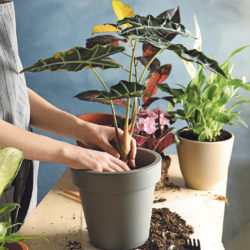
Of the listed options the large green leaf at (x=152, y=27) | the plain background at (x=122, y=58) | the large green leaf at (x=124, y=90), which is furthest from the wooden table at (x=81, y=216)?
the plain background at (x=122, y=58)

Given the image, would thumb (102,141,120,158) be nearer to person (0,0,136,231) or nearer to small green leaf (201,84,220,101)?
person (0,0,136,231)

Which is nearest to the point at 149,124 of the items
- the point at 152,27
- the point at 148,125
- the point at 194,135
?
the point at 148,125

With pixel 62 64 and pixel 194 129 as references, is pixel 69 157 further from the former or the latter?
pixel 194 129

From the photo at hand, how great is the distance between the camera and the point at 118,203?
35.1 inches

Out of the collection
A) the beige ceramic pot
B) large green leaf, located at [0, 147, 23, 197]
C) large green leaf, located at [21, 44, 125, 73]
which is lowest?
the beige ceramic pot

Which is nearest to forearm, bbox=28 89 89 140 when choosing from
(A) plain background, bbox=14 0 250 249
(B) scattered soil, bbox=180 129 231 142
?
(B) scattered soil, bbox=180 129 231 142

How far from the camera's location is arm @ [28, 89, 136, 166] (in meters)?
1.12

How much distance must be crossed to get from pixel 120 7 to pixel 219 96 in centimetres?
42

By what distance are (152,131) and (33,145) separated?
418 mm

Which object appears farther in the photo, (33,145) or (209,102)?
(209,102)

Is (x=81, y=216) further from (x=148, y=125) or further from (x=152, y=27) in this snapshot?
(x=152, y=27)

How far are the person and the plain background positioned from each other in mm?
787

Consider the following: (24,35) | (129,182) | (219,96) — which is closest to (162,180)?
(219,96)

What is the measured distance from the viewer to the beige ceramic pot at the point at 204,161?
4.01ft
